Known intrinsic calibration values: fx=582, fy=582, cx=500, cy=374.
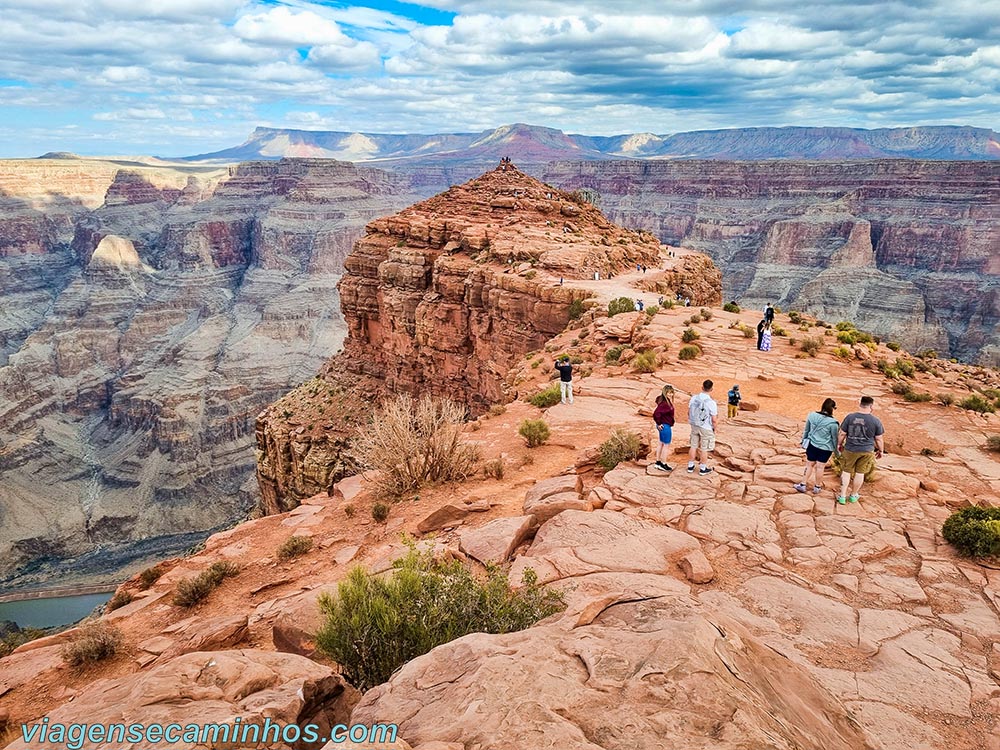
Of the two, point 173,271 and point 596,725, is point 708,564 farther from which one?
point 173,271

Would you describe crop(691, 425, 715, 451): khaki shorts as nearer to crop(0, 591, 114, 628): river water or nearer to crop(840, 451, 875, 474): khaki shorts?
crop(840, 451, 875, 474): khaki shorts

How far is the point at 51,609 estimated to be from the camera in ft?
145

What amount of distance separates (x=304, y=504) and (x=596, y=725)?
10697 mm

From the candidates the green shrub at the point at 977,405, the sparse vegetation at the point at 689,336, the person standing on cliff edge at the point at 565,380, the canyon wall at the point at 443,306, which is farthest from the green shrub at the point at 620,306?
the green shrub at the point at 977,405

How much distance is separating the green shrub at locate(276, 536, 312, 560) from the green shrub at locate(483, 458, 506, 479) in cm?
333

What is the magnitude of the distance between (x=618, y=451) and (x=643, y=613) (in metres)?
5.43

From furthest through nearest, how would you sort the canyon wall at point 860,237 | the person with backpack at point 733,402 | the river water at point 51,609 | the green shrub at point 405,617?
the canyon wall at point 860,237
the river water at point 51,609
the person with backpack at point 733,402
the green shrub at point 405,617

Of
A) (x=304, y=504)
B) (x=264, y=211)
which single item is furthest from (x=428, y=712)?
(x=264, y=211)

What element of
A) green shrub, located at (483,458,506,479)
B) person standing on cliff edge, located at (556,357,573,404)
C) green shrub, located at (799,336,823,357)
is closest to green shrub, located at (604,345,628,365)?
person standing on cliff edge, located at (556,357,573,404)

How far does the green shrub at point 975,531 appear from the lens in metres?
6.81

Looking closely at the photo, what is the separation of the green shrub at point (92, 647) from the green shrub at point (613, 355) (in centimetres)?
1374

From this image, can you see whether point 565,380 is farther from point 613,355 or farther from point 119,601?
point 119,601

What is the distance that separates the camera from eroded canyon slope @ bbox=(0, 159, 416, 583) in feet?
205

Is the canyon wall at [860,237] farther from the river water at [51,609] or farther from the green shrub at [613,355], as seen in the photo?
the river water at [51,609]
